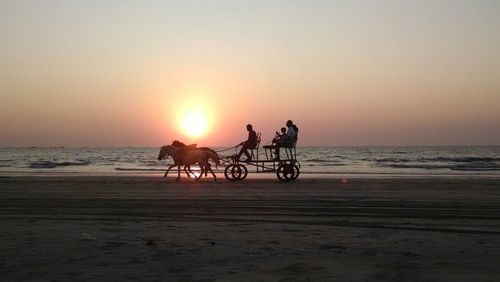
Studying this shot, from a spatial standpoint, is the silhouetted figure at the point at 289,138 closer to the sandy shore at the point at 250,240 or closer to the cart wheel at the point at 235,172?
the cart wheel at the point at 235,172

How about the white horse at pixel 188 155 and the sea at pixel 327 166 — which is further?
the sea at pixel 327 166

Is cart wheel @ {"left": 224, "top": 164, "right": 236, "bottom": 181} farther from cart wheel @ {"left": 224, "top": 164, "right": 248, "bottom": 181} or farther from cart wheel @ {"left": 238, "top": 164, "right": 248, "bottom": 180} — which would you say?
cart wheel @ {"left": 238, "top": 164, "right": 248, "bottom": 180}

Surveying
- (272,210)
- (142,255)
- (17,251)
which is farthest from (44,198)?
(142,255)

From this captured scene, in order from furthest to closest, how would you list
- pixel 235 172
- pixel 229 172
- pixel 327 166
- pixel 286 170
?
pixel 327 166 → pixel 229 172 → pixel 235 172 → pixel 286 170

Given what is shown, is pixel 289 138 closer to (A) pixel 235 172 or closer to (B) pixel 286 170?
(B) pixel 286 170

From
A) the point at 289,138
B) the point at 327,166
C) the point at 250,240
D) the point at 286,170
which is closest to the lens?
the point at 250,240

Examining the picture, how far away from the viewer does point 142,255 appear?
271 inches

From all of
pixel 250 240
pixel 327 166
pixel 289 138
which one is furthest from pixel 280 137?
pixel 327 166

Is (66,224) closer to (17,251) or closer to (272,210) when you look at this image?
(17,251)

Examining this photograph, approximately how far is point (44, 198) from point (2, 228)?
5954mm

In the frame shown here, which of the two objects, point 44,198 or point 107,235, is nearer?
point 107,235

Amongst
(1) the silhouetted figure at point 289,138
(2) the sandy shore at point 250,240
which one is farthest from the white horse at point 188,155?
(2) the sandy shore at point 250,240

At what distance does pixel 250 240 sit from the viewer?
792 centimetres

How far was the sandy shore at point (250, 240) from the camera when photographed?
603 centimetres
